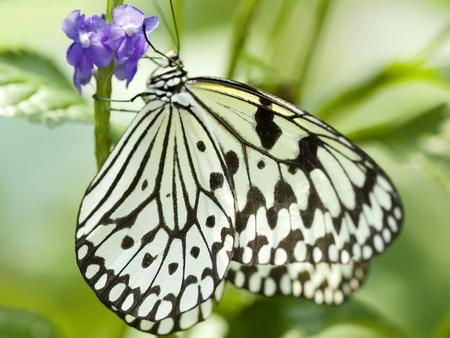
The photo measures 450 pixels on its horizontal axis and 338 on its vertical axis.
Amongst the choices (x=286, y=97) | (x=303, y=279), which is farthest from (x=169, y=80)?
(x=303, y=279)

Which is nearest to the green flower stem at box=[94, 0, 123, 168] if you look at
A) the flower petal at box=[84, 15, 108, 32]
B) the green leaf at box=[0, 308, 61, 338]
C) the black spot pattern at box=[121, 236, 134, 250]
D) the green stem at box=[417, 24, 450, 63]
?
the flower petal at box=[84, 15, 108, 32]

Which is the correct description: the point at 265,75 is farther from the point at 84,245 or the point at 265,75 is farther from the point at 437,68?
the point at 84,245

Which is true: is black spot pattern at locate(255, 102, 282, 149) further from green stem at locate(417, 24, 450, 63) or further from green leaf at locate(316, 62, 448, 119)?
green stem at locate(417, 24, 450, 63)

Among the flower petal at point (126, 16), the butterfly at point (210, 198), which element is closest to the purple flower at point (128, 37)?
the flower petal at point (126, 16)

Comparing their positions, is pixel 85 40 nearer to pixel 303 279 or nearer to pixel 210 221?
pixel 210 221

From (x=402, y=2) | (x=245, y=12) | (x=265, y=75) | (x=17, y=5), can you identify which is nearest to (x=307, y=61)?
(x=265, y=75)
